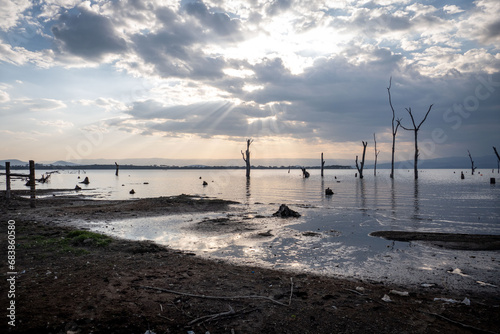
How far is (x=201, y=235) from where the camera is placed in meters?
13.2

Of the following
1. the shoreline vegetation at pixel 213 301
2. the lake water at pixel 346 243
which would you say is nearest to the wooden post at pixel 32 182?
the lake water at pixel 346 243

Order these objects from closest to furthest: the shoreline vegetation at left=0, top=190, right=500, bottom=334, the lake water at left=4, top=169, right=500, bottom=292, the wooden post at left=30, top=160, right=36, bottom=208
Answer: the shoreline vegetation at left=0, top=190, right=500, bottom=334
the lake water at left=4, top=169, right=500, bottom=292
the wooden post at left=30, top=160, right=36, bottom=208

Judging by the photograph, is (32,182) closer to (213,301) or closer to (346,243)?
(213,301)

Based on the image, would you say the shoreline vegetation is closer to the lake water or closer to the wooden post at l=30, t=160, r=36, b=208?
the lake water

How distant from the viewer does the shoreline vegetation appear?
15.6 feet

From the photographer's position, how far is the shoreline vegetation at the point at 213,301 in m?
4.76

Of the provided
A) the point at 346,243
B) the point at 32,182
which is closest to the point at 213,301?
the point at 346,243

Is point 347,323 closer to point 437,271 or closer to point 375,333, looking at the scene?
point 375,333

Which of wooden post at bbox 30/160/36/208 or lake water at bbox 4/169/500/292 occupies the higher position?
wooden post at bbox 30/160/36/208

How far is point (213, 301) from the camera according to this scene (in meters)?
5.73

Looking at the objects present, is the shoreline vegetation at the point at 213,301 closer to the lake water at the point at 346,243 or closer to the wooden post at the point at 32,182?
the lake water at the point at 346,243

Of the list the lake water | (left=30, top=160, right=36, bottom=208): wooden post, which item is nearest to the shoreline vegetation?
the lake water

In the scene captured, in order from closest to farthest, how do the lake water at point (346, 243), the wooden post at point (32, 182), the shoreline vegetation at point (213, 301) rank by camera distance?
the shoreline vegetation at point (213, 301)
the lake water at point (346, 243)
the wooden post at point (32, 182)

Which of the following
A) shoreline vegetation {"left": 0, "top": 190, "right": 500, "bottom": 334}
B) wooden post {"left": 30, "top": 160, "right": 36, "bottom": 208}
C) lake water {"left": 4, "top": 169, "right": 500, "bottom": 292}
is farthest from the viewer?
wooden post {"left": 30, "top": 160, "right": 36, "bottom": 208}
